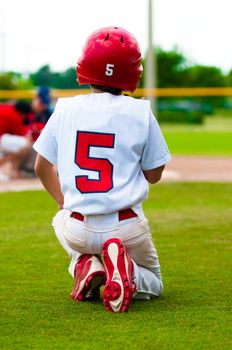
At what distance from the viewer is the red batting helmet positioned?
452cm

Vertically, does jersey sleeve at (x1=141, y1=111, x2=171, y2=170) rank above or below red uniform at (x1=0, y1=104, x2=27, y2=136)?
above

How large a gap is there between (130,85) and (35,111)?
8.21m

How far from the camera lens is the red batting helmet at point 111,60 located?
4.52 metres

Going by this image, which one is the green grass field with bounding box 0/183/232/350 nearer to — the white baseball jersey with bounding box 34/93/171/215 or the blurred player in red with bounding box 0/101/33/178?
the white baseball jersey with bounding box 34/93/171/215

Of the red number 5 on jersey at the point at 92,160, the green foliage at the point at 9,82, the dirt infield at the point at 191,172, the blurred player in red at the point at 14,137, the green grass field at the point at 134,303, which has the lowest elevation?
the green foliage at the point at 9,82

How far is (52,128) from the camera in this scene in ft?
15.1

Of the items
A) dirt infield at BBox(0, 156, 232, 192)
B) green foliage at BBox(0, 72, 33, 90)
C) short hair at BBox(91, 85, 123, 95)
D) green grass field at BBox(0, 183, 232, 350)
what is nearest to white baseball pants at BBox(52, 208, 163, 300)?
green grass field at BBox(0, 183, 232, 350)

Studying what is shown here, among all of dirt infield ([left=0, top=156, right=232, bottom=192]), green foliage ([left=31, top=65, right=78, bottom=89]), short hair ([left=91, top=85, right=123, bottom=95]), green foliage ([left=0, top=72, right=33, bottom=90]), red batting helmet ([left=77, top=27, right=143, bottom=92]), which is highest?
red batting helmet ([left=77, top=27, right=143, bottom=92])

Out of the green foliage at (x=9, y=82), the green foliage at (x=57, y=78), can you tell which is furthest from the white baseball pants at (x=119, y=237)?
the green foliage at (x=9, y=82)

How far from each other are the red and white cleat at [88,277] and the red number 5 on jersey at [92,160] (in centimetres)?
37

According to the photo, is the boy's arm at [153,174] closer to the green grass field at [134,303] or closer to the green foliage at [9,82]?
the green grass field at [134,303]

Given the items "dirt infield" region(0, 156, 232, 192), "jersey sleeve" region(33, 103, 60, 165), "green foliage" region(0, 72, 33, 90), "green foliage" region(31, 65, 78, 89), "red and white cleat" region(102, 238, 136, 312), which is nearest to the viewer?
"red and white cleat" region(102, 238, 136, 312)

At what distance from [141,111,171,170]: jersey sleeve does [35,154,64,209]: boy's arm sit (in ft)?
1.58

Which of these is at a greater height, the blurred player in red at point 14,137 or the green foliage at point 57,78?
Answer: the blurred player in red at point 14,137
